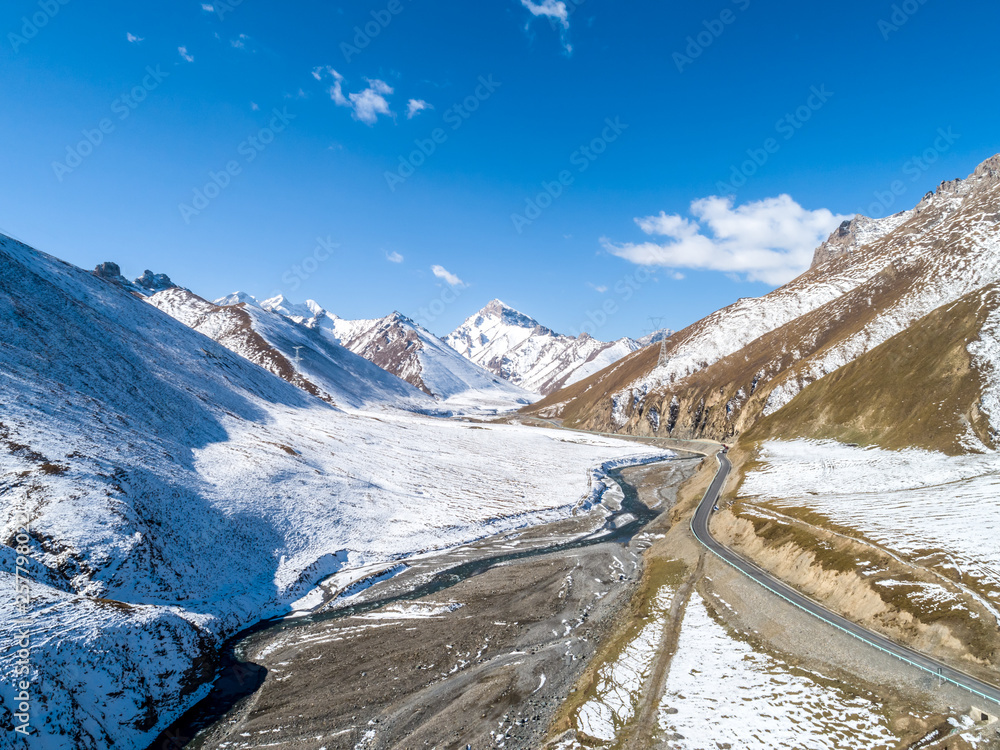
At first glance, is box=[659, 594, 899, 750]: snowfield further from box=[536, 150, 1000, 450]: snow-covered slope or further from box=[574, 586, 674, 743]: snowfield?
box=[536, 150, 1000, 450]: snow-covered slope

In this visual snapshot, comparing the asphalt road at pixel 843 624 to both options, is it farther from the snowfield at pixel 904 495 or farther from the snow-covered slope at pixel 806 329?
the snow-covered slope at pixel 806 329

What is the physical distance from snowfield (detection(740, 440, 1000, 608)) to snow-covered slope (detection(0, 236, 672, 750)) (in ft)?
93.6

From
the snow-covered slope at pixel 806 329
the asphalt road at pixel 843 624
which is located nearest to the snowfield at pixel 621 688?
the asphalt road at pixel 843 624

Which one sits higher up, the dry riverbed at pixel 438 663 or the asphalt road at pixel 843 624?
the asphalt road at pixel 843 624

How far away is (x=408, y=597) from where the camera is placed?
36.6 meters

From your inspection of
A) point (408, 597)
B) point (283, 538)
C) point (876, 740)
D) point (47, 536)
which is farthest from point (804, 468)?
point (47, 536)

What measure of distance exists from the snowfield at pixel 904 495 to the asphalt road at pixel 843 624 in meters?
5.85

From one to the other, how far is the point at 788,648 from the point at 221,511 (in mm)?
45097

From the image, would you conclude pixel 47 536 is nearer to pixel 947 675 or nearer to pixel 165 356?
pixel 947 675

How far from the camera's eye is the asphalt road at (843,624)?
68.3 feet

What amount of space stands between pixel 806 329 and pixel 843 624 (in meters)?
138

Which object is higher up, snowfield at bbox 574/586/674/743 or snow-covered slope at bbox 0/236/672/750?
snowfield at bbox 574/586/674/743

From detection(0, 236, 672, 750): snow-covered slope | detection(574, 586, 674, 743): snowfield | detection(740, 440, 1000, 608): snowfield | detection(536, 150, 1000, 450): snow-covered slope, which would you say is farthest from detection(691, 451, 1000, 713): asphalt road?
detection(536, 150, 1000, 450): snow-covered slope

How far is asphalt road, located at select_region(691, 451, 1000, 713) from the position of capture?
20.8m
